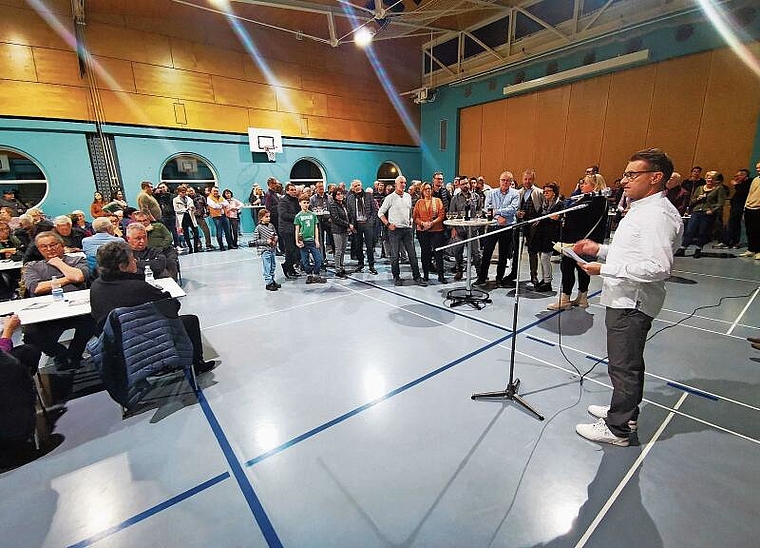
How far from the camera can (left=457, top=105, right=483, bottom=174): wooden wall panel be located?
40.0ft

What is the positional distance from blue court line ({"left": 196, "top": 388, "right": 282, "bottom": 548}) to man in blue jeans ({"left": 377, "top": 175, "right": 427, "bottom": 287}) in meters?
3.47

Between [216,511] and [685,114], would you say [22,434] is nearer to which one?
[216,511]

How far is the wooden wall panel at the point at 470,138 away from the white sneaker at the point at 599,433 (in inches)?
462

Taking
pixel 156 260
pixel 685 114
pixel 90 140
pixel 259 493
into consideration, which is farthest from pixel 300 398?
pixel 685 114

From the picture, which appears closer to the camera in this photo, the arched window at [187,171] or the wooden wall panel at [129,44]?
the wooden wall panel at [129,44]

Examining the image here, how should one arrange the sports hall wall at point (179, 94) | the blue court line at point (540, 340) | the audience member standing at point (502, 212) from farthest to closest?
the sports hall wall at point (179, 94) < the audience member standing at point (502, 212) < the blue court line at point (540, 340)

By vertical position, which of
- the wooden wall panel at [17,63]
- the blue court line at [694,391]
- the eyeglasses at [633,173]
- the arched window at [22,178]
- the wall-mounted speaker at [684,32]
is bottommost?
the blue court line at [694,391]

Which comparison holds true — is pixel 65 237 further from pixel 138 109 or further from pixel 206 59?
pixel 206 59

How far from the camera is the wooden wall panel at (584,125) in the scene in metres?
9.19

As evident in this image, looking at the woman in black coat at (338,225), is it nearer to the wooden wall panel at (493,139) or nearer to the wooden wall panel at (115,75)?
the wooden wall panel at (115,75)

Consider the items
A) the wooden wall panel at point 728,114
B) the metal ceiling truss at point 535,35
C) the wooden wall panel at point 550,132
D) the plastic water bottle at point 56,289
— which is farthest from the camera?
the wooden wall panel at point 550,132

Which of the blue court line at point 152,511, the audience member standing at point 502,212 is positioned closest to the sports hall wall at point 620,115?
the audience member standing at point 502,212

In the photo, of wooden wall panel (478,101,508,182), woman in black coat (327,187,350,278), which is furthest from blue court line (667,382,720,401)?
wooden wall panel (478,101,508,182)

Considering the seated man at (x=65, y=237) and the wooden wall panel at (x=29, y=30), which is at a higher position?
the wooden wall panel at (x=29, y=30)
